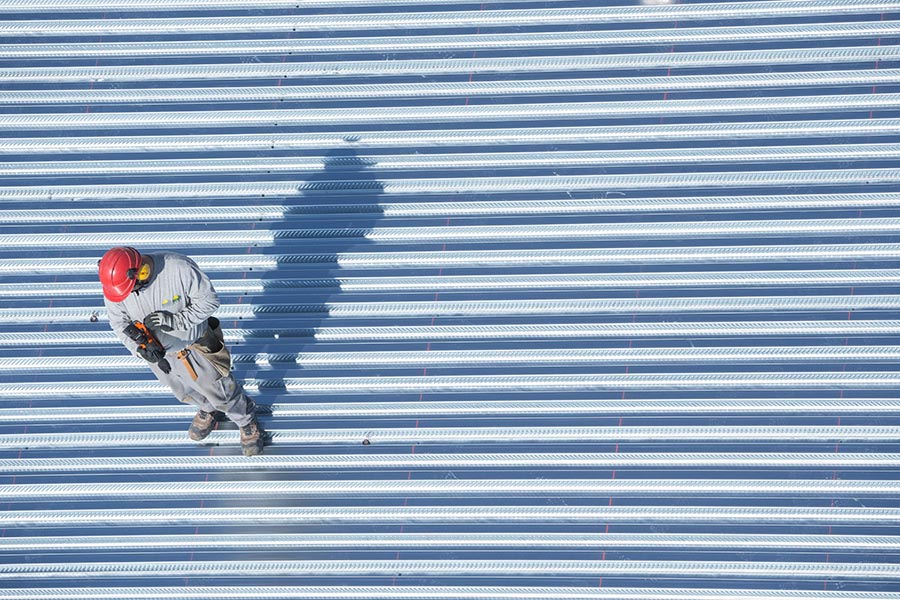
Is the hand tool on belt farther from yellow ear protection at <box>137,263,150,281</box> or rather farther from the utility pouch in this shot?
yellow ear protection at <box>137,263,150,281</box>

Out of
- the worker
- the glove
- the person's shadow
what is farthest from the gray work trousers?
the person's shadow

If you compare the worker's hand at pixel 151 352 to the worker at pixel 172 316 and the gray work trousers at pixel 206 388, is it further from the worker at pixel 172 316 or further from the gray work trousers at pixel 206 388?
the gray work trousers at pixel 206 388

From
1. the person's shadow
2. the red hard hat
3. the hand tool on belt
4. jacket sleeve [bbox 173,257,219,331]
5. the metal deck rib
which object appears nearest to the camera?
the red hard hat

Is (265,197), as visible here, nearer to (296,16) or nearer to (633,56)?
(296,16)

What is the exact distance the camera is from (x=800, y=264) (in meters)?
5.08

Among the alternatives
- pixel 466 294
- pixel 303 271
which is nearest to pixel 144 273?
pixel 303 271

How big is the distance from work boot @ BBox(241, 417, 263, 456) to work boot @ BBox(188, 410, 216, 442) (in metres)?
0.20

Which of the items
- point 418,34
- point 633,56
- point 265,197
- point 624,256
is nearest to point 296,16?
point 418,34

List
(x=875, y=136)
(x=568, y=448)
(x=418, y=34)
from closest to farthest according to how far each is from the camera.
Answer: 1. (x=568, y=448)
2. (x=875, y=136)
3. (x=418, y=34)

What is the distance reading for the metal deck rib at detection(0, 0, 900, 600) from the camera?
15.8ft

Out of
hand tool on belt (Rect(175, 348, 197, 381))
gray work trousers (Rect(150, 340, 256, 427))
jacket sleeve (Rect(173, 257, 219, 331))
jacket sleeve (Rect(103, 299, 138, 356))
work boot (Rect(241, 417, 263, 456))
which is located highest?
jacket sleeve (Rect(173, 257, 219, 331))

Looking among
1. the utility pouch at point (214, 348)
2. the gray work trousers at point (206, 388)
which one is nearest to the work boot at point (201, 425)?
the gray work trousers at point (206, 388)

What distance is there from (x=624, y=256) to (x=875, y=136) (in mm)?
1578

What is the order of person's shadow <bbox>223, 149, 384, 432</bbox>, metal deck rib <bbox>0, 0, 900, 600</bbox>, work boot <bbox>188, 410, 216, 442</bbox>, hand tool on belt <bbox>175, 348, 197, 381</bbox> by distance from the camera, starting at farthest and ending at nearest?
person's shadow <bbox>223, 149, 384, 432</bbox>
work boot <bbox>188, 410, 216, 442</bbox>
metal deck rib <bbox>0, 0, 900, 600</bbox>
hand tool on belt <bbox>175, 348, 197, 381</bbox>
